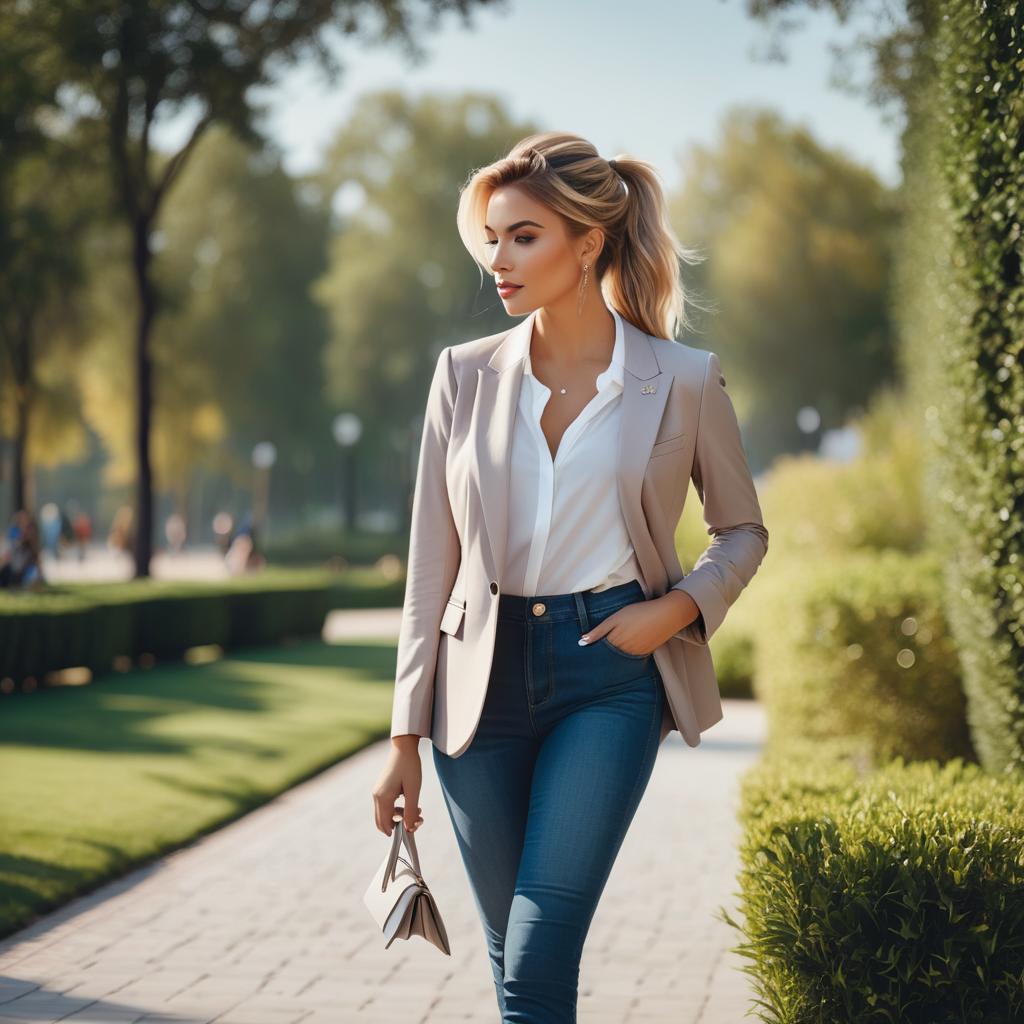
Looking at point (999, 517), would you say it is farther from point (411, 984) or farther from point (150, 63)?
point (150, 63)

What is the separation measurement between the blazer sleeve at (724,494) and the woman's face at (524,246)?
1.36 ft

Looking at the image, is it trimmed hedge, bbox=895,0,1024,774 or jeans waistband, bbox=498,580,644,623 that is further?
trimmed hedge, bbox=895,0,1024,774

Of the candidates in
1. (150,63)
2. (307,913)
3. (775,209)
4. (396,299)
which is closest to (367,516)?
(396,299)

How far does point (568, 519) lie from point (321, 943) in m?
3.34

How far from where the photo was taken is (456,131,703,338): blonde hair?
3.24 meters

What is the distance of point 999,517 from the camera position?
221 inches

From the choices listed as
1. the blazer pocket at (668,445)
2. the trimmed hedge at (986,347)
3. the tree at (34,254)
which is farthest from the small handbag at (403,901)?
the tree at (34,254)

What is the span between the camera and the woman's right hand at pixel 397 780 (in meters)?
3.21

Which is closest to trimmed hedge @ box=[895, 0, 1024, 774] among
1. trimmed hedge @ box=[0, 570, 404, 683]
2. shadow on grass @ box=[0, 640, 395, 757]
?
shadow on grass @ box=[0, 640, 395, 757]

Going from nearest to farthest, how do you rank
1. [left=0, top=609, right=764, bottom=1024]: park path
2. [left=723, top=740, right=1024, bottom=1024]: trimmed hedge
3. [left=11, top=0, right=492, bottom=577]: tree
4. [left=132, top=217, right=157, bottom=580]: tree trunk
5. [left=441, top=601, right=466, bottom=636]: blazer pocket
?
[left=441, top=601, right=466, bottom=636]: blazer pocket → [left=723, top=740, right=1024, bottom=1024]: trimmed hedge → [left=0, top=609, right=764, bottom=1024]: park path → [left=11, top=0, right=492, bottom=577]: tree → [left=132, top=217, right=157, bottom=580]: tree trunk

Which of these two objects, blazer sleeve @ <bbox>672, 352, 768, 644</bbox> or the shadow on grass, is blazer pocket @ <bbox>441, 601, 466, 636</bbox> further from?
the shadow on grass

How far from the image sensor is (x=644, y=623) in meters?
3.09

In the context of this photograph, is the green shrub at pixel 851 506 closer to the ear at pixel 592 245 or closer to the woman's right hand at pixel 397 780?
the ear at pixel 592 245

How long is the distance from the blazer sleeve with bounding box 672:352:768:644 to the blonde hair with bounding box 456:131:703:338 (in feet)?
0.77
